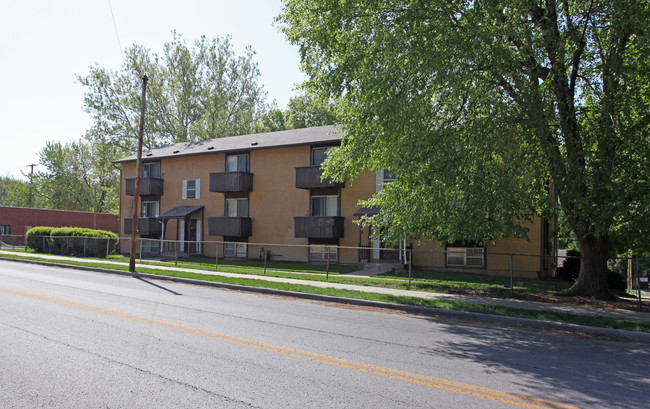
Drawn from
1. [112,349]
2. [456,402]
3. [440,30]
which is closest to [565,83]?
[440,30]

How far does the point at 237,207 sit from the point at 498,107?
70.9 feet

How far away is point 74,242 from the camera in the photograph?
96.8 feet

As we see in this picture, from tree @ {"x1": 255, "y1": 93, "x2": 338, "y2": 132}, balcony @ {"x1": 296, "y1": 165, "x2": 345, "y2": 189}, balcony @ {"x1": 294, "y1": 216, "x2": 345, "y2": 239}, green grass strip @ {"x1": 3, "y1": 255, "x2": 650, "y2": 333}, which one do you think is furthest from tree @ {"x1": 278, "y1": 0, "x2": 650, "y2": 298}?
tree @ {"x1": 255, "y1": 93, "x2": 338, "y2": 132}

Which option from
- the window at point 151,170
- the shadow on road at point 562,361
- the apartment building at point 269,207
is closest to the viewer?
the shadow on road at point 562,361

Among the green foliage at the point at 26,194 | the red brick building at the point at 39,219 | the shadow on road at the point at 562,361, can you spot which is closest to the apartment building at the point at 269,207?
the shadow on road at the point at 562,361

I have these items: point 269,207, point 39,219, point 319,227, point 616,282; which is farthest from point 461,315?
point 39,219

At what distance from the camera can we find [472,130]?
12.2 metres

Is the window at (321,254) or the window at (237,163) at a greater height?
the window at (237,163)

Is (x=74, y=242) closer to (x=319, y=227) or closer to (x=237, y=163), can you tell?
(x=237, y=163)

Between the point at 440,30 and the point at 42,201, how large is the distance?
6317cm

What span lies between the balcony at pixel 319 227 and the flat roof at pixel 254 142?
435 centimetres

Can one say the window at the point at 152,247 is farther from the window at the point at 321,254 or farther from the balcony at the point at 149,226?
the window at the point at 321,254

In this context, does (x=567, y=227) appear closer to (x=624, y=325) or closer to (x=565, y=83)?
(x=565, y=83)

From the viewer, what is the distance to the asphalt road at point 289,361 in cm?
499
